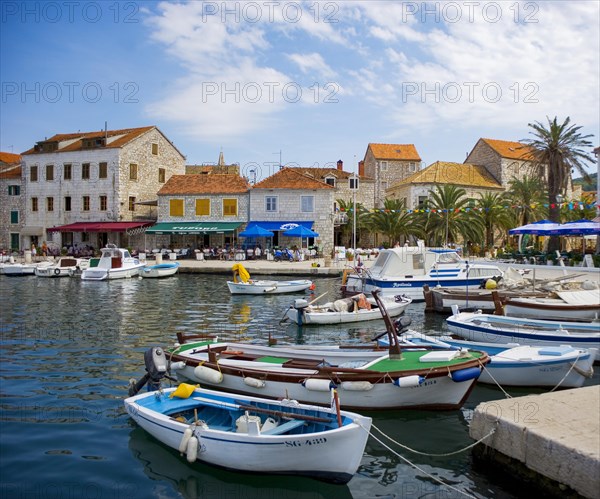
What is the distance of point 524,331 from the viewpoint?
12.5 meters

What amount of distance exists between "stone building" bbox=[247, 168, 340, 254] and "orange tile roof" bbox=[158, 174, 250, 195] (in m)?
1.88

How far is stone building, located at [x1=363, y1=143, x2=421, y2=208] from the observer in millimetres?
60375

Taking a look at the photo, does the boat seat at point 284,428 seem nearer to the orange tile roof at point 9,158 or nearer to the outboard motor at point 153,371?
the outboard motor at point 153,371

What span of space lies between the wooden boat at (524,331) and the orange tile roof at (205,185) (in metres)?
33.0

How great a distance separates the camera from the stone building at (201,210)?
44622 millimetres

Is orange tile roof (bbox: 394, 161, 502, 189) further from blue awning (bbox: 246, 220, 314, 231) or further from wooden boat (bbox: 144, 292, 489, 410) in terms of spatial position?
wooden boat (bbox: 144, 292, 489, 410)

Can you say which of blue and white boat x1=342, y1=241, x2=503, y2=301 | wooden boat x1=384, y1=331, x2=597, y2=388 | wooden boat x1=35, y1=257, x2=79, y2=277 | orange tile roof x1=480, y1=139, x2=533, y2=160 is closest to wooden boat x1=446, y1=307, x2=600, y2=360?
wooden boat x1=384, y1=331, x2=597, y2=388

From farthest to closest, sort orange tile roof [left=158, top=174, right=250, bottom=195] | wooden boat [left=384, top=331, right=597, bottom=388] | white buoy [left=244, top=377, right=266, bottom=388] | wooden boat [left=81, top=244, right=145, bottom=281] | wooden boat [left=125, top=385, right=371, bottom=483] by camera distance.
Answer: orange tile roof [left=158, top=174, right=250, bottom=195]
wooden boat [left=81, top=244, right=145, bottom=281]
wooden boat [left=384, top=331, right=597, bottom=388]
white buoy [left=244, top=377, right=266, bottom=388]
wooden boat [left=125, top=385, right=371, bottom=483]

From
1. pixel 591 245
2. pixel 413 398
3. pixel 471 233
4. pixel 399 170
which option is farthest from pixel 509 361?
pixel 399 170

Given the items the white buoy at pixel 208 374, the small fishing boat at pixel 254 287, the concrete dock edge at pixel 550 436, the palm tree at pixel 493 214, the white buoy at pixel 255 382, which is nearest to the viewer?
the concrete dock edge at pixel 550 436

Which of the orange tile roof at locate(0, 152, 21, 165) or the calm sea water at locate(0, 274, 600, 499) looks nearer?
the calm sea water at locate(0, 274, 600, 499)

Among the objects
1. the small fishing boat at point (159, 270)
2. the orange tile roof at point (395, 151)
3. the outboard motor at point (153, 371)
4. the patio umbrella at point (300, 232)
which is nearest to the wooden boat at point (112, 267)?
the small fishing boat at point (159, 270)

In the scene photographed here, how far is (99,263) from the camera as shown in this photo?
33.5 meters

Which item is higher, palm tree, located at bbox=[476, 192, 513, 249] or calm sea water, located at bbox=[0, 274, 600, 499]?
palm tree, located at bbox=[476, 192, 513, 249]
